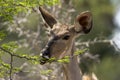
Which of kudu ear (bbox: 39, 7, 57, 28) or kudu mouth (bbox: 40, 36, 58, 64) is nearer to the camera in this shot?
kudu mouth (bbox: 40, 36, 58, 64)

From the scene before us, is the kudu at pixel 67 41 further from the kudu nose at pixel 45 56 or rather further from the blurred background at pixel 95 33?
the blurred background at pixel 95 33

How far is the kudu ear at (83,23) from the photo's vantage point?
8.22m

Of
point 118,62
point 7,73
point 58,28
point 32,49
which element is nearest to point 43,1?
point 7,73

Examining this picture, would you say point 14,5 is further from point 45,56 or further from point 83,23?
point 83,23

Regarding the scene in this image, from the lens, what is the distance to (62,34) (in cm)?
794

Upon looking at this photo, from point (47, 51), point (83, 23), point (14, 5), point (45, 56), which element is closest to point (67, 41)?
point (83, 23)

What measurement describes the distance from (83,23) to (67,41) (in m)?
0.44

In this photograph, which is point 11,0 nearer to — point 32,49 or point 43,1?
point 43,1

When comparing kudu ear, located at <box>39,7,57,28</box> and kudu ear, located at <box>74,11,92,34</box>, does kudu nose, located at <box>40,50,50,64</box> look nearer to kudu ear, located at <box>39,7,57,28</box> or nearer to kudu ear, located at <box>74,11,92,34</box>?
kudu ear, located at <box>74,11,92,34</box>

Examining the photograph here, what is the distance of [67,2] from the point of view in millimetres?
12633

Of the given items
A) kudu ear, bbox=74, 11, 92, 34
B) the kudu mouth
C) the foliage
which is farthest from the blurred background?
the foliage

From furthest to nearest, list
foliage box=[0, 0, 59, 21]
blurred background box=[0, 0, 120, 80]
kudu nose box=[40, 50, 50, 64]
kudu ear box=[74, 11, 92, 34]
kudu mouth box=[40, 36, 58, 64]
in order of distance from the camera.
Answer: blurred background box=[0, 0, 120, 80], kudu ear box=[74, 11, 92, 34], kudu mouth box=[40, 36, 58, 64], kudu nose box=[40, 50, 50, 64], foliage box=[0, 0, 59, 21]

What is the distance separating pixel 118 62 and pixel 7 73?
18.8m

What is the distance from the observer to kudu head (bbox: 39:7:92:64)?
7641mm
